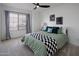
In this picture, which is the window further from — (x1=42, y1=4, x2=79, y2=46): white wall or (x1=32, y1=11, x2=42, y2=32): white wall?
(x1=42, y1=4, x2=79, y2=46): white wall

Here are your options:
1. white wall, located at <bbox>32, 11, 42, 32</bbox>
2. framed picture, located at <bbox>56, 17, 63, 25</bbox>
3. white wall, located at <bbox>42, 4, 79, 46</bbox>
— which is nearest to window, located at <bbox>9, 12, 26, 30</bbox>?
white wall, located at <bbox>32, 11, 42, 32</bbox>

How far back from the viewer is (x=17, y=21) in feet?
12.1

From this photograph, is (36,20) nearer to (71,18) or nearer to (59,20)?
(59,20)

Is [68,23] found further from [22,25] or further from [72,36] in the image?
[22,25]

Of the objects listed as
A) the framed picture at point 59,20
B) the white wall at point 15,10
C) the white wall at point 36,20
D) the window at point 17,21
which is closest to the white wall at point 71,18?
the framed picture at point 59,20

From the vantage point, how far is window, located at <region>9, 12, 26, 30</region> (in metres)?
3.53

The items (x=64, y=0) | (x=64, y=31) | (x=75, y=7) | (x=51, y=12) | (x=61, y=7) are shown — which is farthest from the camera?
(x=51, y=12)

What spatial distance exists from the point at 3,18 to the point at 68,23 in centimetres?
330

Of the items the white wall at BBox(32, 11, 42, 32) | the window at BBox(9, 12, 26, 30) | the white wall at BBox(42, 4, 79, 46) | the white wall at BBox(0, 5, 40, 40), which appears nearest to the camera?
the white wall at BBox(42, 4, 79, 46)

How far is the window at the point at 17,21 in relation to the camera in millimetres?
3525

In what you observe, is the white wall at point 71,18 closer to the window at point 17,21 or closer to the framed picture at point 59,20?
the framed picture at point 59,20

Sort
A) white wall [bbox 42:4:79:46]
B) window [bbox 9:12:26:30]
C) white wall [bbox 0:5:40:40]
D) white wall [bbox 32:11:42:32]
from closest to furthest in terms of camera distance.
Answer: white wall [bbox 42:4:79:46], white wall [bbox 0:5:40:40], window [bbox 9:12:26:30], white wall [bbox 32:11:42:32]

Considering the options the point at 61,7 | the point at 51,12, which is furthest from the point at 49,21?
the point at 61,7

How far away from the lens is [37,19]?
4262mm
